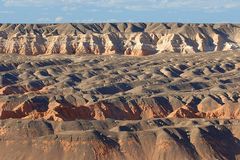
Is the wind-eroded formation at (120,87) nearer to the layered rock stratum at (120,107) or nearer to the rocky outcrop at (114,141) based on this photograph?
the layered rock stratum at (120,107)

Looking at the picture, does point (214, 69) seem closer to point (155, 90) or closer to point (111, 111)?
point (155, 90)

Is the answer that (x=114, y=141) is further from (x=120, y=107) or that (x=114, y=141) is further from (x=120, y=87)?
(x=120, y=87)

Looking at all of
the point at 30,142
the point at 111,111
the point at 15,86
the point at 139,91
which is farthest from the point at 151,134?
the point at 15,86

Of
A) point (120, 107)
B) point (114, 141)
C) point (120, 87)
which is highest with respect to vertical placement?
point (114, 141)

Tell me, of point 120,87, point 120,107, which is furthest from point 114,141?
point 120,87

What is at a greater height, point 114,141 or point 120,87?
point 114,141

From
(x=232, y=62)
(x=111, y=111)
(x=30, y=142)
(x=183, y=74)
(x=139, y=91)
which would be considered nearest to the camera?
(x=30, y=142)

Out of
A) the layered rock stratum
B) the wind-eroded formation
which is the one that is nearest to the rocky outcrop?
the layered rock stratum

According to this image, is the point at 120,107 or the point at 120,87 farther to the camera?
the point at 120,87

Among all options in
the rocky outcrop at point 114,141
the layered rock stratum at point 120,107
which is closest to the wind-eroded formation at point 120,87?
the layered rock stratum at point 120,107

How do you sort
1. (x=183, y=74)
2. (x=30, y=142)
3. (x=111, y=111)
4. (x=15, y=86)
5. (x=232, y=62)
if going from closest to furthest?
(x=30, y=142)
(x=111, y=111)
(x=15, y=86)
(x=183, y=74)
(x=232, y=62)

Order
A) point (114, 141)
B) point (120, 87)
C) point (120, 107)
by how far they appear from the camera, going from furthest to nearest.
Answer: point (120, 87) → point (120, 107) → point (114, 141)
